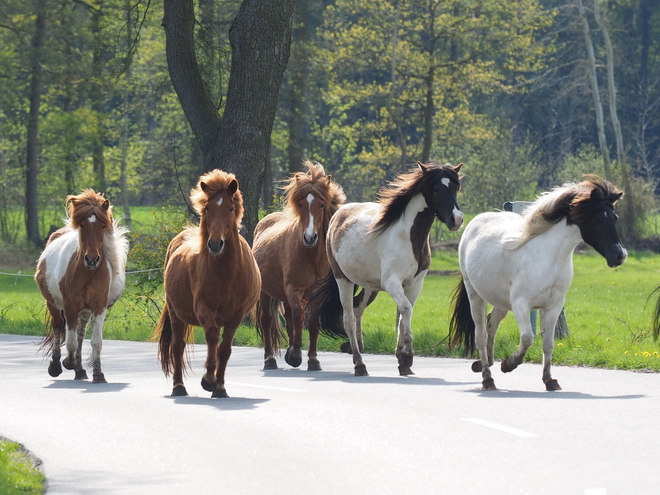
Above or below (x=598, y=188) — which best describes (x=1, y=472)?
below

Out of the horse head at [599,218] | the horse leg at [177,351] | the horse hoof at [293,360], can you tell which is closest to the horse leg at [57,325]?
the horse hoof at [293,360]

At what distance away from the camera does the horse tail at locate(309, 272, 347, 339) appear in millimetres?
15523

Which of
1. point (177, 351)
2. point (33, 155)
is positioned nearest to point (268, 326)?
point (177, 351)

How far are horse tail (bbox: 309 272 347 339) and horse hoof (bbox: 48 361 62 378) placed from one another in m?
3.03

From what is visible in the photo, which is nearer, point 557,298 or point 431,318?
point 557,298

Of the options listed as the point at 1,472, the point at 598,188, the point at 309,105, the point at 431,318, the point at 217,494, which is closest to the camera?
the point at 217,494

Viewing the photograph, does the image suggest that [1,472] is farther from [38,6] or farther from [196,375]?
[38,6]

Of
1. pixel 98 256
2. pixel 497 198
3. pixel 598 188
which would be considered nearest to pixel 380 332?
pixel 98 256

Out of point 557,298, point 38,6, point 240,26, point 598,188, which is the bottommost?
point 557,298

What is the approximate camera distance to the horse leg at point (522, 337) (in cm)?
1185

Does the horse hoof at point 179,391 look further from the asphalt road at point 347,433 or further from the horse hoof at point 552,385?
the horse hoof at point 552,385

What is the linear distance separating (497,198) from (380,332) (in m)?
32.4

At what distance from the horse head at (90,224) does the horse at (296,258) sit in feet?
7.53

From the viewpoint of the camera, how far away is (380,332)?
1905 centimetres
